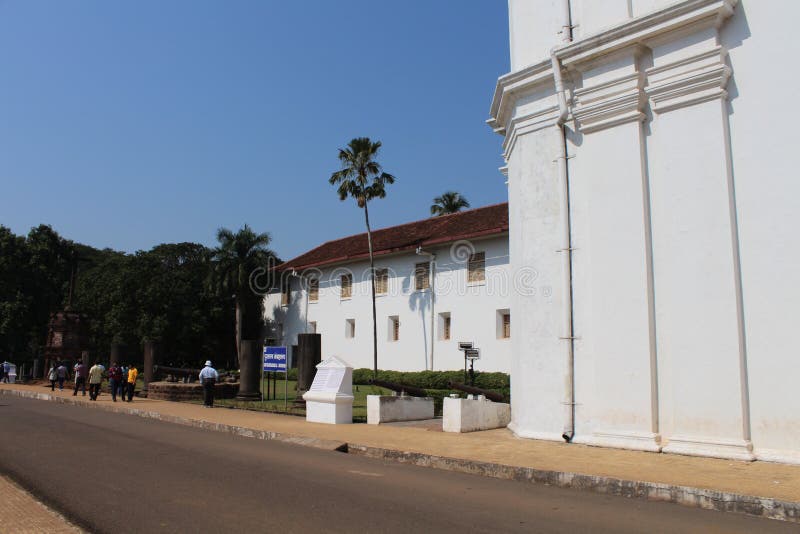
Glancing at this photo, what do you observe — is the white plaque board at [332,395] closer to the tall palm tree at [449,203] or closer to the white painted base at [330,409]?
the white painted base at [330,409]

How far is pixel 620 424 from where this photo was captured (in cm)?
1009

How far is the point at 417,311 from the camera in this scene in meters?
35.4

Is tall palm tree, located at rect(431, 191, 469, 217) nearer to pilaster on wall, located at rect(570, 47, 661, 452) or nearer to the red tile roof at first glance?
the red tile roof

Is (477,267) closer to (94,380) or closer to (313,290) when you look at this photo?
(313,290)

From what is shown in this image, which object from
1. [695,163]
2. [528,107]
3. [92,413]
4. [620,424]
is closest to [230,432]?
[92,413]

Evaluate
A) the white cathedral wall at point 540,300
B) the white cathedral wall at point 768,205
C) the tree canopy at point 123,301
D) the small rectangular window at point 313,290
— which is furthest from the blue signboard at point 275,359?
the tree canopy at point 123,301

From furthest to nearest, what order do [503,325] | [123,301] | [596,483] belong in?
[123,301], [503,325], [596,483]

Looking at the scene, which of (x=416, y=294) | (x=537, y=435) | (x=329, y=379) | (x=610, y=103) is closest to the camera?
(x=610, y=103)

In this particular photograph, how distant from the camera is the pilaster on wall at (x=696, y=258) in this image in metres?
9.10

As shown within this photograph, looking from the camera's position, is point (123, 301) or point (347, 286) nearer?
point (347, 286)

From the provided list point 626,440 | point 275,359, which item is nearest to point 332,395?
point 275,359

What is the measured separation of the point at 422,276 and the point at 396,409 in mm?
20117

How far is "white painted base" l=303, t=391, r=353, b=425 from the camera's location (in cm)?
1505

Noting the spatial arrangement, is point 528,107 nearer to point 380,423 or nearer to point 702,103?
point 702,103
